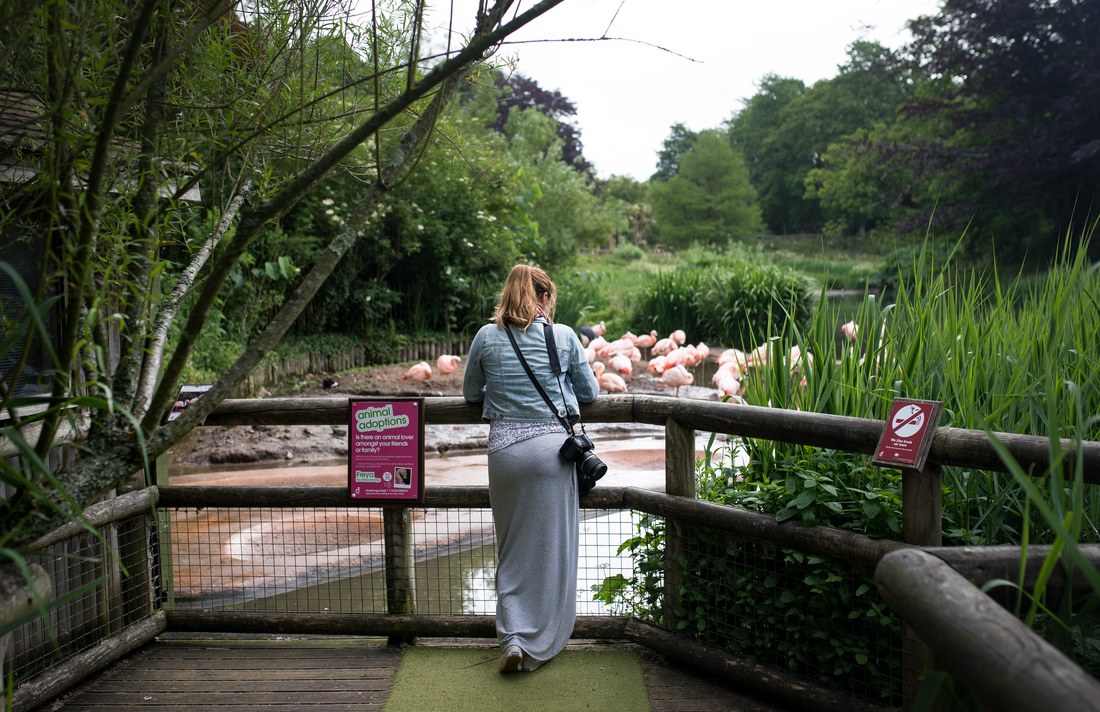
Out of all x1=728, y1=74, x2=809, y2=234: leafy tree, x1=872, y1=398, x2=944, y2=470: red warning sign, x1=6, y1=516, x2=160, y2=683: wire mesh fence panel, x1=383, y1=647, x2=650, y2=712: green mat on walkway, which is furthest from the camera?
x1=728, y1=74, x2=809, y2=234: leafy tree

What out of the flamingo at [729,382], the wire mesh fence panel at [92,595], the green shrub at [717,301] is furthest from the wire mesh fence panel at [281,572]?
the green shrub at [717,301]

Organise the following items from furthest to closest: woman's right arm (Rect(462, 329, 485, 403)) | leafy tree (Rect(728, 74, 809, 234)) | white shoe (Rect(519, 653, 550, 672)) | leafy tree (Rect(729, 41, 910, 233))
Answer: leafy tree (Rect(728, 74, 809, 234))
leafy tree (Rect(729, 41, 910, 233))
woman's right arm (Rect(462, 329, 485, 403))
white shoe (Rect(519, 653, 550, 672))

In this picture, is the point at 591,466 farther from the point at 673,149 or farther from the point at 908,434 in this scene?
the point at 673,149

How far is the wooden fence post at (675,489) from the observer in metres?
3.47

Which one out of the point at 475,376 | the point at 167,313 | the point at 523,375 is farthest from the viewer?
the point at 475,376

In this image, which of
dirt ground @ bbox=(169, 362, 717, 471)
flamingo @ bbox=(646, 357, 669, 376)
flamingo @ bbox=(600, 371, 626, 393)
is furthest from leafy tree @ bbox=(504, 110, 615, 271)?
flamingo @ bbox=(600, 371, 626, 393)

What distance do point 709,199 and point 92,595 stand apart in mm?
45270

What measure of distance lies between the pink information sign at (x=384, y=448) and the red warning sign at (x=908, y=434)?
1796 millimetres

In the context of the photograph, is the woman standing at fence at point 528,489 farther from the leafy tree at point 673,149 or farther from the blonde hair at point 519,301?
the leafy tree at point 673,149

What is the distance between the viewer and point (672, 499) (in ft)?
11.4

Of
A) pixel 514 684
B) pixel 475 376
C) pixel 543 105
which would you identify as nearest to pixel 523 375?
pixel 475 376

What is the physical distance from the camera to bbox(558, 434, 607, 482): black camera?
11.1 feet

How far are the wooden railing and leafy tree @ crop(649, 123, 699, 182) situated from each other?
76894 mm

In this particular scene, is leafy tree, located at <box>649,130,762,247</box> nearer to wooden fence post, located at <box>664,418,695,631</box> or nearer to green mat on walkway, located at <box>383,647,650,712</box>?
wooden fence post, located at <box>664,418,695,631</box>
